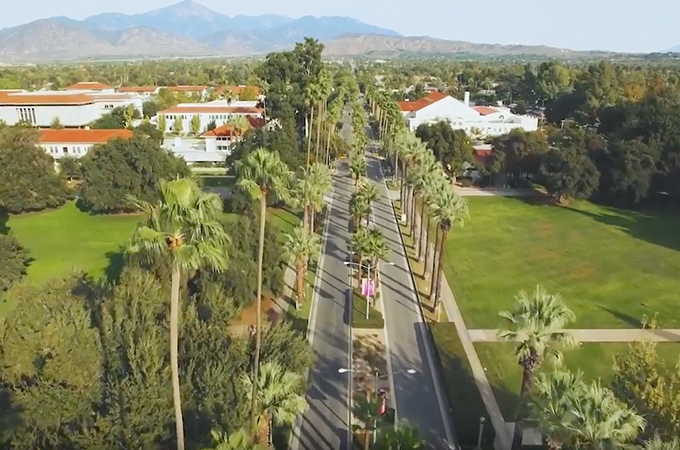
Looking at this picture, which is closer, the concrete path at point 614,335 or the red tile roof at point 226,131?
the concrete path at point 614,335

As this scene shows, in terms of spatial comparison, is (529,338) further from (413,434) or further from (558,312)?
(413,434)

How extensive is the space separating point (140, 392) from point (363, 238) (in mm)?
22783

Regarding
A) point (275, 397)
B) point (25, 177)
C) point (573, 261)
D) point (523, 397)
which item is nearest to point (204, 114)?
point (25, 177)

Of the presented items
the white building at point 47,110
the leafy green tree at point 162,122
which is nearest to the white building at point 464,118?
the leafy green tree at point 162,122

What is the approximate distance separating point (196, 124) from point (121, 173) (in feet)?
170

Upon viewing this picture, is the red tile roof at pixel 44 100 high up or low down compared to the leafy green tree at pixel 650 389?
up

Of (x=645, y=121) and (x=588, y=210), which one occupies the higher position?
(x=645, y=121)

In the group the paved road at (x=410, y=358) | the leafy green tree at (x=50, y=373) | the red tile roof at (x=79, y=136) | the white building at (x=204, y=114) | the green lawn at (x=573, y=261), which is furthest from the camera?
the white building at (x=204, y=114)

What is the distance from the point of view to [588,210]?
233ft

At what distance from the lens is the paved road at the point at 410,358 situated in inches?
1187

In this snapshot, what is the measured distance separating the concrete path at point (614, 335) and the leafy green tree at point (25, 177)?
173ft

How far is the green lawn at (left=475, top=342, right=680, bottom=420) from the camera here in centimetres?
3297

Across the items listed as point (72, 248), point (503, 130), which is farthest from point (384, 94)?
point (72, 248)

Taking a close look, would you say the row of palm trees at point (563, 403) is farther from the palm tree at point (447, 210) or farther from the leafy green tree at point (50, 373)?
the leafy green tree at point (50, 373)
